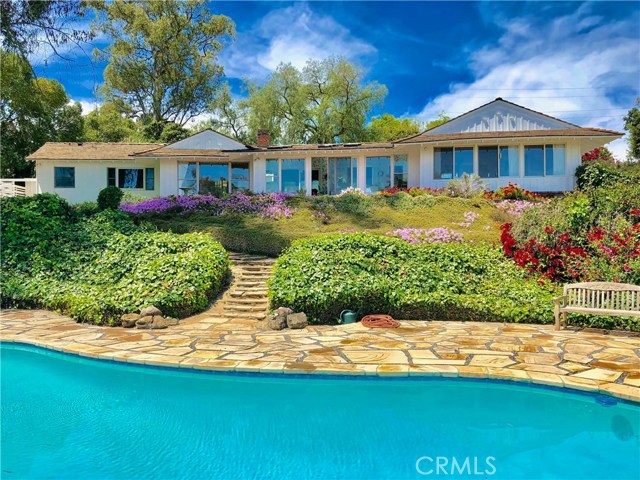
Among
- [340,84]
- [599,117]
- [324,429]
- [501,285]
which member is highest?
[340,84]

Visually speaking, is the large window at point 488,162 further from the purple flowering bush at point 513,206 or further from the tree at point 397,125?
the tree at point 397,125

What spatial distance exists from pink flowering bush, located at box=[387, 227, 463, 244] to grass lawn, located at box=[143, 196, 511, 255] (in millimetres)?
397

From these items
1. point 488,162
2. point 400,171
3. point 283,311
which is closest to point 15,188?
point 400,171

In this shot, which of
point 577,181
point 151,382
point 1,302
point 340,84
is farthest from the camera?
point 340,84

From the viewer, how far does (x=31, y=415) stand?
4980 mm

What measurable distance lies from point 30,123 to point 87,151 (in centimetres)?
1362

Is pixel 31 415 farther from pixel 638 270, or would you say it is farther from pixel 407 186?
pixel 407 186

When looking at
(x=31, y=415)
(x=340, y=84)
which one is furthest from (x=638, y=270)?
(x=340, y=84)

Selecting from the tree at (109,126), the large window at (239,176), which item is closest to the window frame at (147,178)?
the large window at (239,176)

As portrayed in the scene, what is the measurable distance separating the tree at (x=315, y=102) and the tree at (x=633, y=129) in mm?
19163

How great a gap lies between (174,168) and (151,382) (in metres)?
19.8

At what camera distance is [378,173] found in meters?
23.6

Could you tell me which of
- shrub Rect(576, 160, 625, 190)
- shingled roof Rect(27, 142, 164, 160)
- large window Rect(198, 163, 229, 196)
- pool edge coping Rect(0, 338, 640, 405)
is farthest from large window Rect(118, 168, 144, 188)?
shrub Rect(576, 160, 625, 190)

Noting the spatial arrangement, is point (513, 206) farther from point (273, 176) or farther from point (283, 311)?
point (273, 176)
